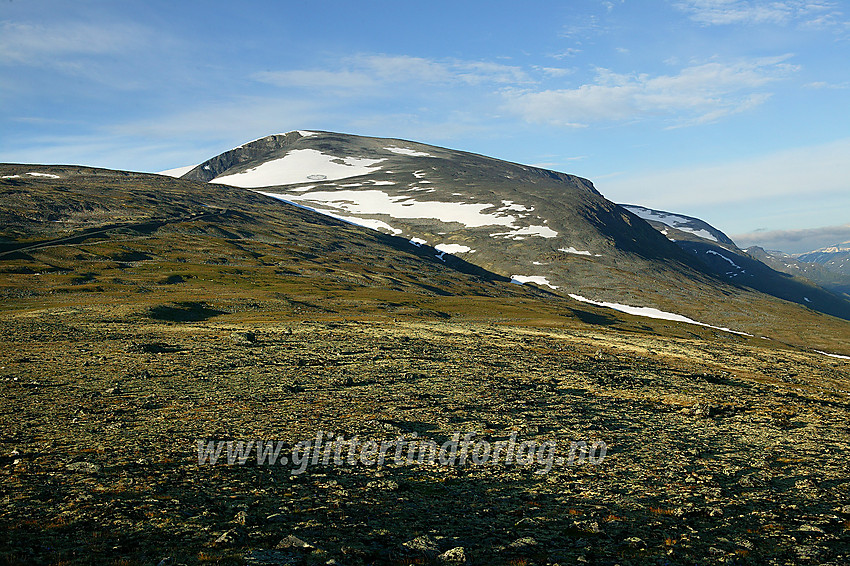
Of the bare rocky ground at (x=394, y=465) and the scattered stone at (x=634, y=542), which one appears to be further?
the scattered stone at (x=634, y=542)

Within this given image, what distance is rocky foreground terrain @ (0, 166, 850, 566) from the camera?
1752 centimetres

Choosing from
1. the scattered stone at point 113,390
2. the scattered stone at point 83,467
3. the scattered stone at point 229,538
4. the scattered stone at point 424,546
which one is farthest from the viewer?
the scattered stone at point 113,390

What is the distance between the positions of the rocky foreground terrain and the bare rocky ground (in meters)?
0.13

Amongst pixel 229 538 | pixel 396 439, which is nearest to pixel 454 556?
pixel 229 538

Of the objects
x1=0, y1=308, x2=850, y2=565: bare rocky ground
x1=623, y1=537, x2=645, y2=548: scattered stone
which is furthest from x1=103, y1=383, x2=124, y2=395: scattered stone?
x1=623, y1=537, x2=645, y2=548: scattered stone

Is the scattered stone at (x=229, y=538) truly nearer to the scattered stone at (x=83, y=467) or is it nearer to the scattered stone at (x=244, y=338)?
the scattered stone at (x=83, y=467)

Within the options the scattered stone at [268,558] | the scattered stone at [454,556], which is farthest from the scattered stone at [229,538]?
the scattered stone at [454,556]

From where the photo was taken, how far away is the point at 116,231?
17662 centimetres

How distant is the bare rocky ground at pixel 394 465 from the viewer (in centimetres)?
1734

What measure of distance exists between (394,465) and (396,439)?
3339mm

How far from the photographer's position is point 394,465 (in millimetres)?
25484

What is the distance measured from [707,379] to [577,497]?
37534mm

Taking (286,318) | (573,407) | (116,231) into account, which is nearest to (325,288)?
(286,318)

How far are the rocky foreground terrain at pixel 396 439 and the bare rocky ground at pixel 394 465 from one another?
0.13 metres
